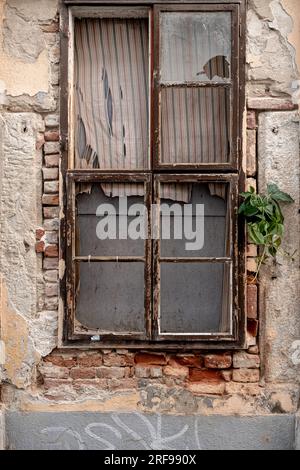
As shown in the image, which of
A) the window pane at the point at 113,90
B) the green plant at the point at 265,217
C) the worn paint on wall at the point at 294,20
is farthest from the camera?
the window pane at the point at 113,90

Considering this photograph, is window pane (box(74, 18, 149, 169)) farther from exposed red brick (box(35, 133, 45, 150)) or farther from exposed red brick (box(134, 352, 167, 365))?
A: exposed red brick (box(134, 352, 167, 365))

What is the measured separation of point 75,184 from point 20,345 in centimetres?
98

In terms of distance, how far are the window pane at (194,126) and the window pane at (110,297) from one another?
71cm

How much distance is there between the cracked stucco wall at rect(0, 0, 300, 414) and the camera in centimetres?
441

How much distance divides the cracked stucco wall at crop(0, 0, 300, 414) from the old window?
14 cm

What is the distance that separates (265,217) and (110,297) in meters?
1.01

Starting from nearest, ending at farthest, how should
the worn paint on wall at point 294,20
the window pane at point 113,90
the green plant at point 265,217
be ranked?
the green plant at point 265,217, the worn paint on wall at point 294,20, the window pane at point 113,90

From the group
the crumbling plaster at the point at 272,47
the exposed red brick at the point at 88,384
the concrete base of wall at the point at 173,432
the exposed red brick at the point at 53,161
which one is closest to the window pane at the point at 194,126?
the crumbling plaster at the point at 272,47

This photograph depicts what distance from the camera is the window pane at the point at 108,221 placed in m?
4.47

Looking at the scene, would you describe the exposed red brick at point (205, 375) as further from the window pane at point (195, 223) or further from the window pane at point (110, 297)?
the window pane at point (195, 223)

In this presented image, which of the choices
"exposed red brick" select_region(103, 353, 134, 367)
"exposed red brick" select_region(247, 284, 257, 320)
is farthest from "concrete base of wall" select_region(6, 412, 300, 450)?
"exposed red brick" select_region(247, 284, 257, 320)

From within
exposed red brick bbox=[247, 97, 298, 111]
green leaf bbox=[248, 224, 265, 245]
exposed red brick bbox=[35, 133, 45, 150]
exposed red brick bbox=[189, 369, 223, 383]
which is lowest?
exposed red brick bbox=[189, 369, 223, 383]

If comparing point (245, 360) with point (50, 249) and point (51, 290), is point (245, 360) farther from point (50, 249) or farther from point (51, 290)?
point (50, 249)

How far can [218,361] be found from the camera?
14.5 ft
